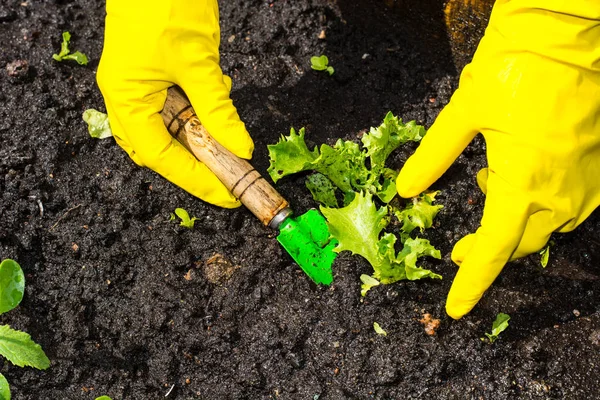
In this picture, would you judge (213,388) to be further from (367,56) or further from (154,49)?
(367,56)

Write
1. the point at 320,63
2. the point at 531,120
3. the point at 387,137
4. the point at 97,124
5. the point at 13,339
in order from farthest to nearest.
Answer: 1. the point at 320,63
2. the point at 97,124
3. the point at 387,137
4. the point at 13,339
5. the point at 531,120

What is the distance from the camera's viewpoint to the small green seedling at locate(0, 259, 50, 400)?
2252mm

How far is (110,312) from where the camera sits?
2580 mm

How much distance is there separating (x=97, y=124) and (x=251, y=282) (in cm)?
101

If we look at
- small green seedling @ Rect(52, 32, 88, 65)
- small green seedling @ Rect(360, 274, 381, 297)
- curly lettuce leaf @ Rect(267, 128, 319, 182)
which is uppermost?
small green seedling @ Rect(52, 32, 88, 65)

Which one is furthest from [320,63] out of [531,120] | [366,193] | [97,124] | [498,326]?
[498,326]

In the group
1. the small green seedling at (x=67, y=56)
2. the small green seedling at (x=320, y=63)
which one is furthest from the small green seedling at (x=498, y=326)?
the small green seedling at (x=67, y=56)

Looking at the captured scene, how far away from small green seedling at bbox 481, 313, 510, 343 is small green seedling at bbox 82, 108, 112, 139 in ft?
5.91

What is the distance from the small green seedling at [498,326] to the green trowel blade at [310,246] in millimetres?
638

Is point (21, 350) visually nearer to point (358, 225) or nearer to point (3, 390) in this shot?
point (3, 390)

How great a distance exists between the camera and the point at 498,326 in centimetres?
246

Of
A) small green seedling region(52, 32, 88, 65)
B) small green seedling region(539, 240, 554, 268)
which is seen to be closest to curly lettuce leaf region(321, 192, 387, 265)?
small green seedling region(539, 240, 554, 268)

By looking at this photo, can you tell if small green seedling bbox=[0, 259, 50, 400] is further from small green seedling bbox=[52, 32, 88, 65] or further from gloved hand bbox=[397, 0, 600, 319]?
gloved hand bbox=[397, 0, 600, 319]

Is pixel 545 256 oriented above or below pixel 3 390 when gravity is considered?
below
